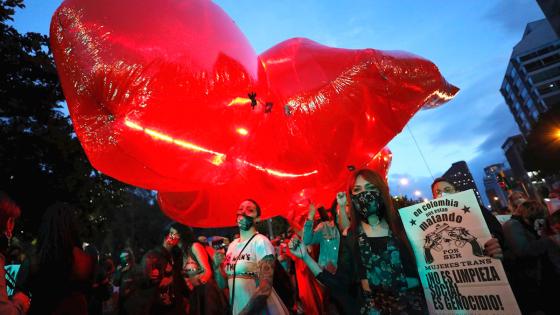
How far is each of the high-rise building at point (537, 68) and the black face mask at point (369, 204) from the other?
7951 cm

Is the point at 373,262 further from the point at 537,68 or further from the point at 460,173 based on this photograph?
the point at 537,68

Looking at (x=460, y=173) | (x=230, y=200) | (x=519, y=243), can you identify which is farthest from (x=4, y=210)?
(x=460, y=173)

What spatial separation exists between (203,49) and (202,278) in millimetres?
3283

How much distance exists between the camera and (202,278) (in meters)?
4.76

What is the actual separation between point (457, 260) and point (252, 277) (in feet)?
6.14

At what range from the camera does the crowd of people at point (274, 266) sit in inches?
92.2

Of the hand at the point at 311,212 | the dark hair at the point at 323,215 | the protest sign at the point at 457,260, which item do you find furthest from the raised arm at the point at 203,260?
the protest sign at the point at 457,260

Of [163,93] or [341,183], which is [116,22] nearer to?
[163,93]

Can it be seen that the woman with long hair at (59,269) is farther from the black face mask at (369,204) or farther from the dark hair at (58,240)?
the black face mask at (369,204)

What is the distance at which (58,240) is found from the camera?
2.84 meters

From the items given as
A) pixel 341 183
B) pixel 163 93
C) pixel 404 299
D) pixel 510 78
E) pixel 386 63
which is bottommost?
pixel 404 299

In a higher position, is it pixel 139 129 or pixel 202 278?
pixel 139 129

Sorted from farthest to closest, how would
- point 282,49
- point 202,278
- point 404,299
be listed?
point 202,278 < point 282,49 < point 404,299

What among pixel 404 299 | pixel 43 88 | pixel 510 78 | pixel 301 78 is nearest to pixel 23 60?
pixel 43 88
